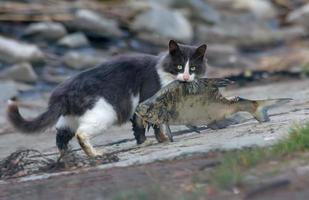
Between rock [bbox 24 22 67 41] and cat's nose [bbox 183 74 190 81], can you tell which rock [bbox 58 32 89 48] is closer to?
rock [bbox 24 22 67 41]

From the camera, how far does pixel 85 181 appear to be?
6.66m

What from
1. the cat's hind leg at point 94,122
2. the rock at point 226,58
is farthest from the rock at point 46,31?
the cat's hind leg at point 94,122

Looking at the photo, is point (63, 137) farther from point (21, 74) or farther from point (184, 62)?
point (21, 74)

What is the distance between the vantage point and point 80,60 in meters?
15.5

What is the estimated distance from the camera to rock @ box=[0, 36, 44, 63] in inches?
598

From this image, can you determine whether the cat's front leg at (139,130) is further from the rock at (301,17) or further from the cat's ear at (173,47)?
the rock at (301,17)

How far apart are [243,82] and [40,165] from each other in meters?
6.69

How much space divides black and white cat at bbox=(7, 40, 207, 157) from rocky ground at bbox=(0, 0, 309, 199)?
0.27 meters

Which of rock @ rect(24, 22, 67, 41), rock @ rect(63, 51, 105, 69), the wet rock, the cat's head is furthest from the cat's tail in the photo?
the wet rock

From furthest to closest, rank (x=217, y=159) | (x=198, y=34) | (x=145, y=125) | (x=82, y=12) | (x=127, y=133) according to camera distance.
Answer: (x=198, y=34) → (x=82, y=12) → (x=127, y=133) → (x=145, y=125) → (x=217, y=159)

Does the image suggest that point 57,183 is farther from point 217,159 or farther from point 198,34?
point 198,34

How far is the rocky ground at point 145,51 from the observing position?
22.0ft

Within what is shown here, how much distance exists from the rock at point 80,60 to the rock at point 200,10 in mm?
4050

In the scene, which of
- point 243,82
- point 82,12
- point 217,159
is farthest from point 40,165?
point 82,12
